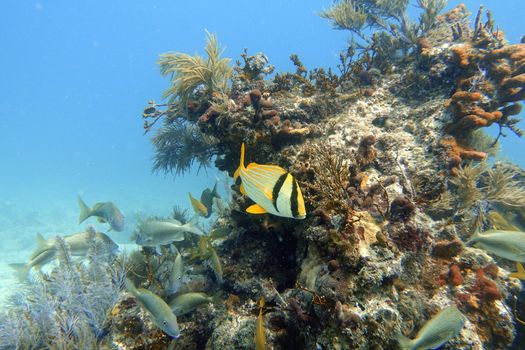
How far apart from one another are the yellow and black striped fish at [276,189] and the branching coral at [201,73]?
3959 millimetres

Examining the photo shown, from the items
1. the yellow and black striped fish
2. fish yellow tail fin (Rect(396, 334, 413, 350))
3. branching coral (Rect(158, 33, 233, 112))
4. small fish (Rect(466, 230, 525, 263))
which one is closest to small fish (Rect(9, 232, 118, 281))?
branching coral (Rect(158, 33, 233, 112))

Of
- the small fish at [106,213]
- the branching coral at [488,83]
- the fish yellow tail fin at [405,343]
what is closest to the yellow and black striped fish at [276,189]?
the fish yellow tail fin at [405,343]

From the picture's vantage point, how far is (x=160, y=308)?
267 cm

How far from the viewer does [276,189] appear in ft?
6.05

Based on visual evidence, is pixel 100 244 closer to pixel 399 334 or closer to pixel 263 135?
pixel 263 135

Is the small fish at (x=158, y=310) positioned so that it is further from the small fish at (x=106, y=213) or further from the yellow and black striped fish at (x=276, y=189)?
the small fish at (x=106, y=213)

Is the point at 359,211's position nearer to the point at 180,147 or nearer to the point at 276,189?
the point at 276,189

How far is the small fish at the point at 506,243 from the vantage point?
2.88m

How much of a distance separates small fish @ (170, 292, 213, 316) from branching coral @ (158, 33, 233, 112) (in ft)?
12.4

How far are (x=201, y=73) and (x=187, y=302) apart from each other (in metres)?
4.23

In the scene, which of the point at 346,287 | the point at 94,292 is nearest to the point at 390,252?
the point at 346,287

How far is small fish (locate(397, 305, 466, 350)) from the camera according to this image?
2014mm

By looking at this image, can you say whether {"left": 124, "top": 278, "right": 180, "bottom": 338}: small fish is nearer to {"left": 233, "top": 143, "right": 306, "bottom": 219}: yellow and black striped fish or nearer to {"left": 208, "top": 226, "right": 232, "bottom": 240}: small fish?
{"left": 233, "top": 143, "right": 306, "bottom": 219}: yellow and black striped fish

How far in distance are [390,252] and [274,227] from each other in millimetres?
1494
